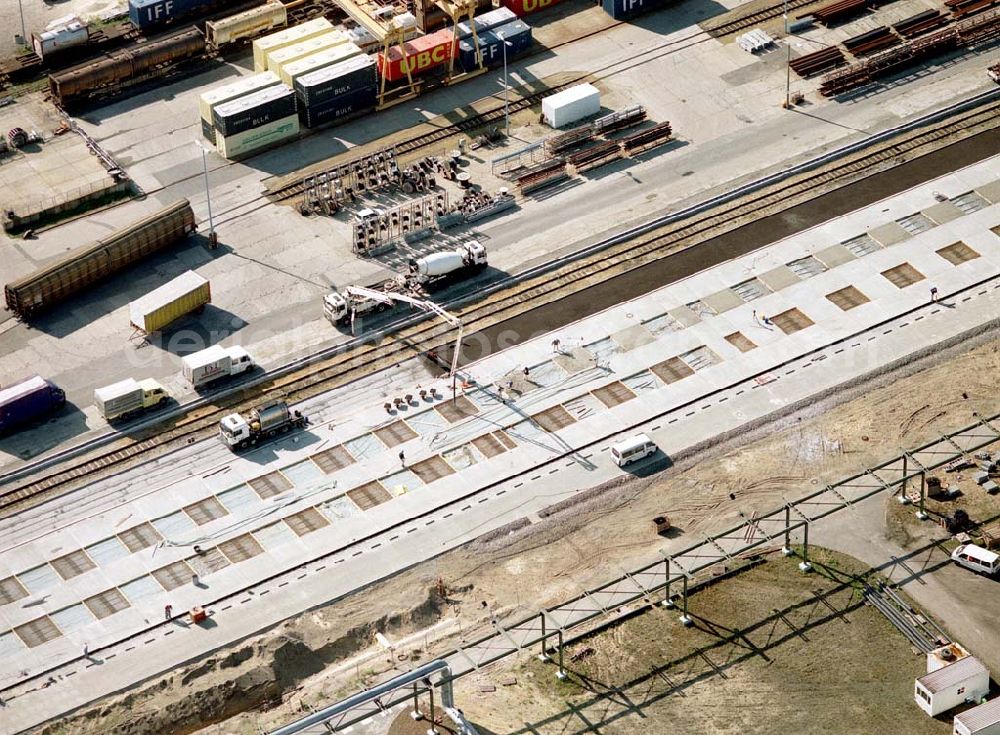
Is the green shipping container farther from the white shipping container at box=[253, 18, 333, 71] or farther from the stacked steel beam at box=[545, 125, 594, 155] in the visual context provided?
the stacked steel beam at box=[545, 125, 594, 155]

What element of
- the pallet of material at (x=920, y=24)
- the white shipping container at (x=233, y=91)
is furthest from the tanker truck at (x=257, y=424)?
the pallet of material at (x=920, y=24)

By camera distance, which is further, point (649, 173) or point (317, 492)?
point (649, 173)

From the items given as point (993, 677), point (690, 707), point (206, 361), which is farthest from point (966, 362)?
point (206, 361)

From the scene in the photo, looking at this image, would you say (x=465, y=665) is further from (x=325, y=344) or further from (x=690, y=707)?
(x=325, y=344)

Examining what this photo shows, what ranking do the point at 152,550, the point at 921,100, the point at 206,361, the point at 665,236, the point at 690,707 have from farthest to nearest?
1. the point at 921,100
2. the point at 665,236
3. the point at 206,361
4. the point at 152,550
5. the point at 690,707

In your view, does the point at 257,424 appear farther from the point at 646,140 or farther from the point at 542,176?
the point at 646,140

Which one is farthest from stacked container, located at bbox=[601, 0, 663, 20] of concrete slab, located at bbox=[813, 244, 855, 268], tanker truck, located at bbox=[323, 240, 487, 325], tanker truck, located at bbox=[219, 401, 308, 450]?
tanker truck, located at bbox=[219, 401, 308, 450]

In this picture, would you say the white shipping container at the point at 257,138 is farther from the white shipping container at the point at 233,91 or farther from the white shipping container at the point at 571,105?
the white shipping container at the point at 571,105
